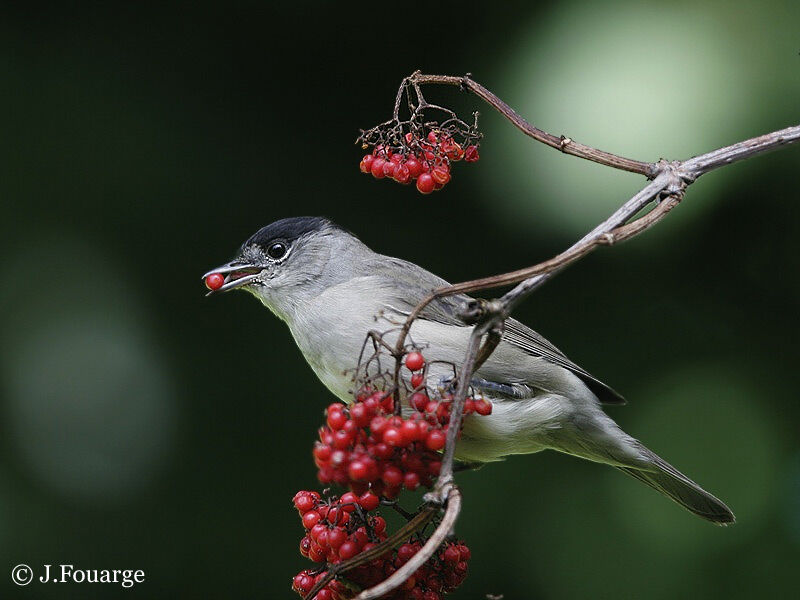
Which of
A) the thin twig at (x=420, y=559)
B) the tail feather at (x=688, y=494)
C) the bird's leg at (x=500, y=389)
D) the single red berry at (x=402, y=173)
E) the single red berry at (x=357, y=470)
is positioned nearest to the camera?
the thin twig at (x=420, y=559)

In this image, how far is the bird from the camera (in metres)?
2.66

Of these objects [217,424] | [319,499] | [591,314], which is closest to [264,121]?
[217,424]

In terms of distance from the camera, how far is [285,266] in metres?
3.11

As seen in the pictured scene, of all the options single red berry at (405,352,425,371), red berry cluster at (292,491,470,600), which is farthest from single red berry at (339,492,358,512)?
single red berry at (405,352,425,371)

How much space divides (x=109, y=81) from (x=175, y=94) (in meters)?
0.34

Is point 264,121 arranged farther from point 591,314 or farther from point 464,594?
point 464,594

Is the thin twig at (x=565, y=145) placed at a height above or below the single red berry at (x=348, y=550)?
above

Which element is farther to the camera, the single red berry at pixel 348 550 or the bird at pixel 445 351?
the bird at pixel 445 351

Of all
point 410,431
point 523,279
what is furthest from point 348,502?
point 523,279

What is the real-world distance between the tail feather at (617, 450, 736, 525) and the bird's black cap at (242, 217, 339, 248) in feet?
4.62

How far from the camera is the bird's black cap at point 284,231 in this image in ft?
10.4

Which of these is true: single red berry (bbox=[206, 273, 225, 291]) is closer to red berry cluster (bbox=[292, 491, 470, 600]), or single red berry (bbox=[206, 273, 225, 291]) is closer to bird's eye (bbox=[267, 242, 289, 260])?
bird's eye (bbox=[267, 242, 289, 260])

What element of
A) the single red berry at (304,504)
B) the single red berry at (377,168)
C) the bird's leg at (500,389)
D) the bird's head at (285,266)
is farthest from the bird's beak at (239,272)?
the single red berry at (304,504)

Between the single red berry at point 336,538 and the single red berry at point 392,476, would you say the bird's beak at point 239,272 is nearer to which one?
the single red berry at point 336,538
